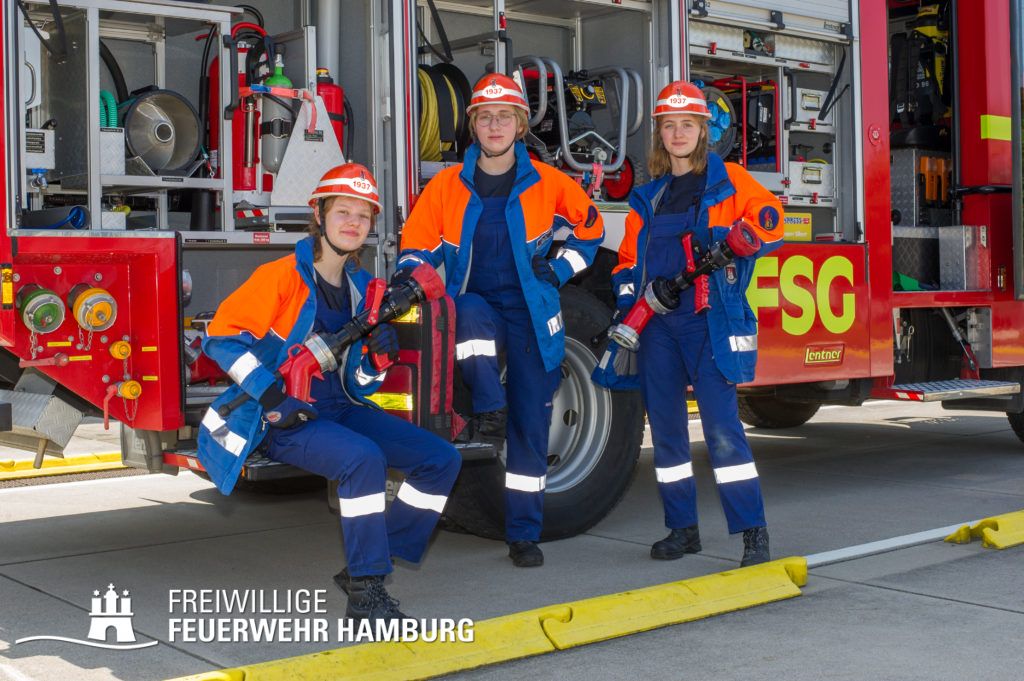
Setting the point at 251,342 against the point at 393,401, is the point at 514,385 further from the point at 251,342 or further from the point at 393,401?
the point at 251,342

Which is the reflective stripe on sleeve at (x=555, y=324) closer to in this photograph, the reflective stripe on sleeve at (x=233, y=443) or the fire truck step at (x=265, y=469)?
the fire truck step at (x=265, y=469)

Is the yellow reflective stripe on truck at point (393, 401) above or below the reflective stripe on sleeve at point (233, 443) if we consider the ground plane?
above

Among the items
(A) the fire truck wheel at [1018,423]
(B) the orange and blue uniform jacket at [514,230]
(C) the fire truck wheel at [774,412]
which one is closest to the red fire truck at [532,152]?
(B) the orange and blue uniform jacket at [514,230]

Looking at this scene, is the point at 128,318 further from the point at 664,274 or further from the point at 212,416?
the point at 664,274

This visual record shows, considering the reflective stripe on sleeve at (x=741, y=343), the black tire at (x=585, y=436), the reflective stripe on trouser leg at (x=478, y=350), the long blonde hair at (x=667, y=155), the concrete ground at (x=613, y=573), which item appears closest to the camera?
the concrete ground at (x=613, y=573)

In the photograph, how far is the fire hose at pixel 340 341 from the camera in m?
4.46

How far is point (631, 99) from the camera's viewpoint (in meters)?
6.77

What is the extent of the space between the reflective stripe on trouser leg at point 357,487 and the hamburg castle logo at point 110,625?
2.44 ft

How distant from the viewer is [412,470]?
4.71 m

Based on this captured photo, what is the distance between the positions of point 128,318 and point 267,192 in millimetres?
1044

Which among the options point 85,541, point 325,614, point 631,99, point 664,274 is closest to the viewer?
point 325,614

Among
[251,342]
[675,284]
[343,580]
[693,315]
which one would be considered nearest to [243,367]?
[251,342]

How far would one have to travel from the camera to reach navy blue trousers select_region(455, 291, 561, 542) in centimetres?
522

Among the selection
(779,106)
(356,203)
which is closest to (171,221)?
(356,203)
